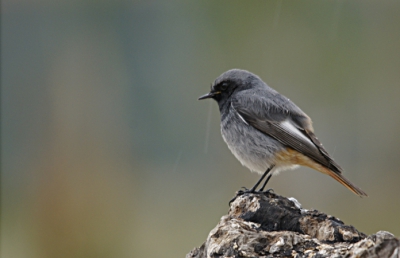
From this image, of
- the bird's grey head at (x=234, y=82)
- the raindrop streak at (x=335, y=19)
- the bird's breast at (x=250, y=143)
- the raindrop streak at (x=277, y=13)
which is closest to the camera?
the bird's breast at (x=250, y=143)

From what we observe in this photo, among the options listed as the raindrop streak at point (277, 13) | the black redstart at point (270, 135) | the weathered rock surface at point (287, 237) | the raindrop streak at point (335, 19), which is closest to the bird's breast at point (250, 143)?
the black redstart at point (270, 135)

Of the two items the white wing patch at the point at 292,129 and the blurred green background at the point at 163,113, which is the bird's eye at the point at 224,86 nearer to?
the white wing patch at the point at 292,129

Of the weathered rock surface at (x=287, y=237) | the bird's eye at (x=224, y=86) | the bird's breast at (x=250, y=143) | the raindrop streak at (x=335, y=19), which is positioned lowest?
the weathered rock surface at (x=287, y=237)

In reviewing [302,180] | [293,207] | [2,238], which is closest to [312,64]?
[302,180]

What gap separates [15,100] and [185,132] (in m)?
3.74

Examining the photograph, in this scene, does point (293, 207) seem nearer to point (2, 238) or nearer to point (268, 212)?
point (268, 212)

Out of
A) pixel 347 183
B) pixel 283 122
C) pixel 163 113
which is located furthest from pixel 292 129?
pixel 163 113

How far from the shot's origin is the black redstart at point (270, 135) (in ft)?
16.0

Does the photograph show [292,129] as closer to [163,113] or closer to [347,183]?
[347,183]

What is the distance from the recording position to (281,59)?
34.6 ft

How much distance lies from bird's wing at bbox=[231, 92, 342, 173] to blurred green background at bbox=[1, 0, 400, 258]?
8.08 ft

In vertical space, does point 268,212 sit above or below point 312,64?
below

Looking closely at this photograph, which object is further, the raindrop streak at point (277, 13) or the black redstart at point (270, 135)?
the raindrop streak at point (277, 13)

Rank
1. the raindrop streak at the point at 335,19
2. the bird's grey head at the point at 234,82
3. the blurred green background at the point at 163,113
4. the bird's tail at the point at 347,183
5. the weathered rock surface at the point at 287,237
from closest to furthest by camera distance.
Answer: the weathered rock surface at the point at 287,237
the bird's tail at the point at 347,183
the bird's grey head at the point at 234,82
the blurred green background at the point at 163,113
the raindrop streak at the point at 335,19
